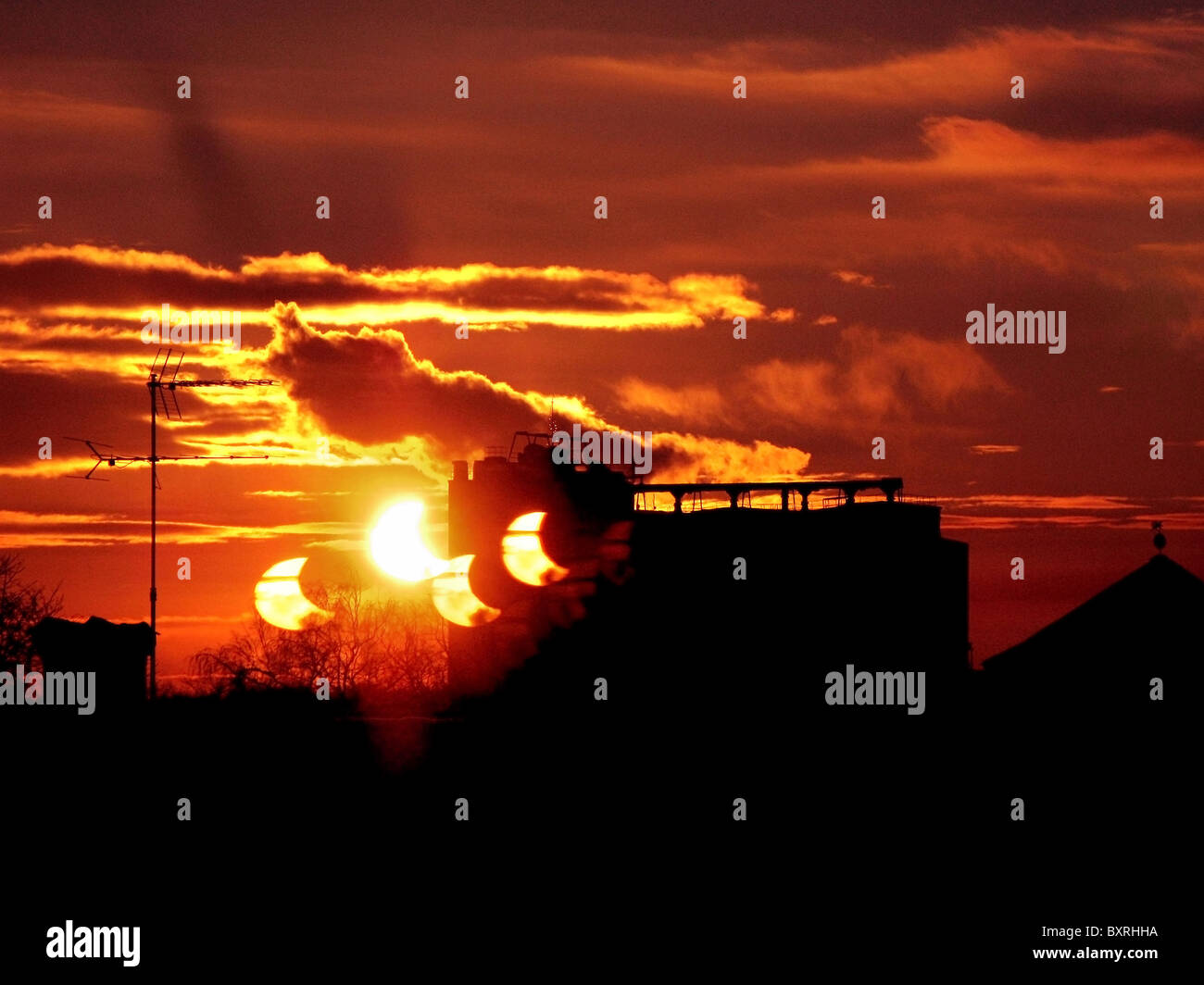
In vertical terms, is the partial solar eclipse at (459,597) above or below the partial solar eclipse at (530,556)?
below

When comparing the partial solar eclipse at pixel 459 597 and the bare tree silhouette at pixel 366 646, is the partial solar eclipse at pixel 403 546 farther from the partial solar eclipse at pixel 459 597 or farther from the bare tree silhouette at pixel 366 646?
the bare tree silhouette at pixel 366 646

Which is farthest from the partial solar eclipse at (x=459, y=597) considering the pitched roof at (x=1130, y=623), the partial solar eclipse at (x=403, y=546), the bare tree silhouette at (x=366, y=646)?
the bare tree silhouette at (x=366, y=646)

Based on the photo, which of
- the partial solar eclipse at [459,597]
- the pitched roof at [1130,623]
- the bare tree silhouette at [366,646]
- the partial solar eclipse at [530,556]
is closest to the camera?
the partial solar eclipse at [530,556]

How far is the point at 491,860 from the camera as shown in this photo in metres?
16.7

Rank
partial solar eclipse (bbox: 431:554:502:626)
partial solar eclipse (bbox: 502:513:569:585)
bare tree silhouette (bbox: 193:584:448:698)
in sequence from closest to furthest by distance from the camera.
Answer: partial solar eclipse (bbox: 502:513:569:585)
partial solar eclipse (bbox: 431:554:502:626)
bare tree silhouette (bbox: 193:584:448:698)

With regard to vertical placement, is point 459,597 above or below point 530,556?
below

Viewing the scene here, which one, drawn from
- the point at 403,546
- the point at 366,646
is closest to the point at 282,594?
the point at 403,546

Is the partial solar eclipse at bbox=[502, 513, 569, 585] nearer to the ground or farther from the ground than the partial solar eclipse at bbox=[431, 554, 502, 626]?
farther from the ground

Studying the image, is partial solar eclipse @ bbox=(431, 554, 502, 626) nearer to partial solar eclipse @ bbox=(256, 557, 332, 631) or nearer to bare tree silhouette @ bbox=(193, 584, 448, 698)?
partial solar eclipse @ bbox=(256, 557, 332, 631)

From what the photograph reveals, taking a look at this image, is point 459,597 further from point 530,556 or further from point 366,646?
point 366,646

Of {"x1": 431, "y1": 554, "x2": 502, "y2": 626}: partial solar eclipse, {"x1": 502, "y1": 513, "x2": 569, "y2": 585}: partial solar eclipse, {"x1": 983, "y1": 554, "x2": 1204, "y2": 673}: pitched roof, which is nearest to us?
{"x1": 502, "y1": 513, "x2": 569, "y2": 585}: partial solar eclipse

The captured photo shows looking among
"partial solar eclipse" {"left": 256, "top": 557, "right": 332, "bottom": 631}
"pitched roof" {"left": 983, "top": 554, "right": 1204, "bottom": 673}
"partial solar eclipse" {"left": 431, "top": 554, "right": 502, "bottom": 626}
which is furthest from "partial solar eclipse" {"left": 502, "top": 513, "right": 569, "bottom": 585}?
"pitched roof" {"left": 983, "top": 554, "right": 1204, "bottom": 673}
